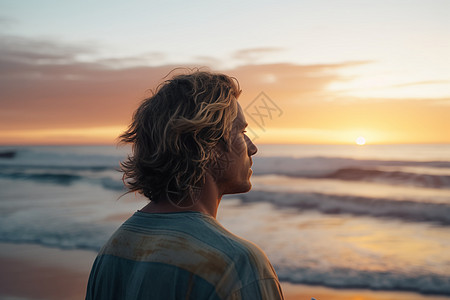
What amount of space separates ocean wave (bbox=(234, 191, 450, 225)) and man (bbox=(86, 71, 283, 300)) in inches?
361

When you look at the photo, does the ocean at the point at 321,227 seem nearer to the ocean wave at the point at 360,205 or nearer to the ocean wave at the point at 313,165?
the ocean wave at the point at 360,205

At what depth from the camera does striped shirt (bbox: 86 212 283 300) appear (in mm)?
992

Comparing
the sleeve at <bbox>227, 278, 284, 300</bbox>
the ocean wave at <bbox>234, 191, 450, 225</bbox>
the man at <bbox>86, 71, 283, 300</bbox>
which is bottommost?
the ocean wave at <bbox>234, 191, 450, 225</bbox>

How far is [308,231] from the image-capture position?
7809mm

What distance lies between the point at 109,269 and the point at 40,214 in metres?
9.32

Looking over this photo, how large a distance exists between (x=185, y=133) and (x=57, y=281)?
16.1 feet

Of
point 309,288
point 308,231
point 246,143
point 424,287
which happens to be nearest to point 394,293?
point 424,287

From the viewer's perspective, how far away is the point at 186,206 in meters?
1.17

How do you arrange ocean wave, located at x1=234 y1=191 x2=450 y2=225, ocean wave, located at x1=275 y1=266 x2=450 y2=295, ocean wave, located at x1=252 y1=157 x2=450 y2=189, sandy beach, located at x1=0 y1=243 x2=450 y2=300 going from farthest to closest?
ocean wave, located at x1=252 y1=157 x2=450 y2=189 < ocean wave, located at x1=234 y1=191 x2=450 y2=225 < ocean wave, located at x1=275 y1=266 x2=450 y2=295 < sandy beach, located at x1=0 y1=243 x2=450 y2=300

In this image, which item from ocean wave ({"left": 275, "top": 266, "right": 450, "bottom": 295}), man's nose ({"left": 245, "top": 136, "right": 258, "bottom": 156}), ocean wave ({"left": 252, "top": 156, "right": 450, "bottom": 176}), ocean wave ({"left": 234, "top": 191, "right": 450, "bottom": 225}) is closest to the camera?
man's nose ({"left": 245, "top": 136, "right": 258, "bottom": 156})

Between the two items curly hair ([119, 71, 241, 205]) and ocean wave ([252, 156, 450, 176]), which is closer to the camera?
curly hair ([119, 71, 241, 205])

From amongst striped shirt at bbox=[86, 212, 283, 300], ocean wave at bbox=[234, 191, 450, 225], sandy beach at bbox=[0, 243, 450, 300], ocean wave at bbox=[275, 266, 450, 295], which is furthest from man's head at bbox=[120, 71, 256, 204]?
ocean wave at bbox=[234, 191, 450, 225]

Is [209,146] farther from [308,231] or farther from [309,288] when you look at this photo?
[308,231]

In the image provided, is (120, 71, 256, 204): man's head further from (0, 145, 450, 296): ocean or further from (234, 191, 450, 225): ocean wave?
Answer: (234, 191, 450, 225): ocean wave
